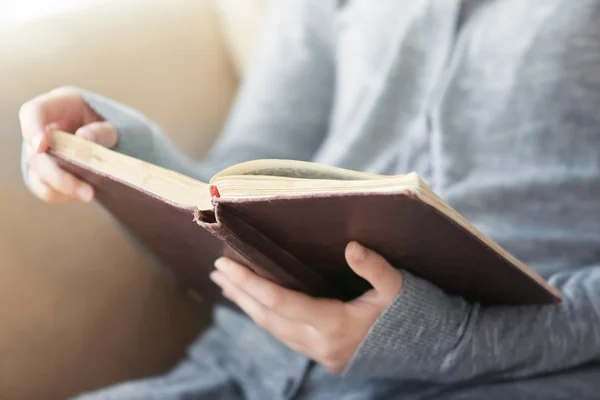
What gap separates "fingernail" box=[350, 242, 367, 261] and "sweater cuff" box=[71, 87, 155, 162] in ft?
0.90

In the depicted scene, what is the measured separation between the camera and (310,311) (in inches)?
20.2

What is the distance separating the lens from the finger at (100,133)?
1.75ft

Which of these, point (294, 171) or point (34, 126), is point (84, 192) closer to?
point (34, 126)

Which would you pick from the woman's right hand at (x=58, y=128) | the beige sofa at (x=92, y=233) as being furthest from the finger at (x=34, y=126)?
the beige sofa at (x=92, y=233)

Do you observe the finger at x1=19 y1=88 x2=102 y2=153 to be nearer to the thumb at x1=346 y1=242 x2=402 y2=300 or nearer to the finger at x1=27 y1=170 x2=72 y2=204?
the finger at x1=27 y1=170 x2=72 y2=204

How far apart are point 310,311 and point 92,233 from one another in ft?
1.25

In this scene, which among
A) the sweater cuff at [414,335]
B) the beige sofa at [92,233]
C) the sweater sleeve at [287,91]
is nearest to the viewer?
the sweater cuff at [414,335]

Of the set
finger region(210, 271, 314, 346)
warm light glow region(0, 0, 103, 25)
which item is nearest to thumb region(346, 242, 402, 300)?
finger region(210, 271, 314, 346)

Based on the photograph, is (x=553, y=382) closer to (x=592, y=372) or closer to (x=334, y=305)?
(x=592, y=372)

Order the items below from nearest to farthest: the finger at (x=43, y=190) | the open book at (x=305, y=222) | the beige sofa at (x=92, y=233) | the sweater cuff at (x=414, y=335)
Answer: the open book at (x=305, y=222), the sweater cuff at (x=414, y=335), the finger at (x=43, y=190), the beige sofa at (x=92, y=233)

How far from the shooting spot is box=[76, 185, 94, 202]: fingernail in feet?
1.83

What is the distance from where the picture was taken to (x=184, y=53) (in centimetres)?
92

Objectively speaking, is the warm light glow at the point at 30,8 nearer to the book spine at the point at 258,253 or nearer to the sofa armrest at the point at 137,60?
the sofa armrest at the point at 137,60

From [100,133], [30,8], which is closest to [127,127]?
[100,133]
